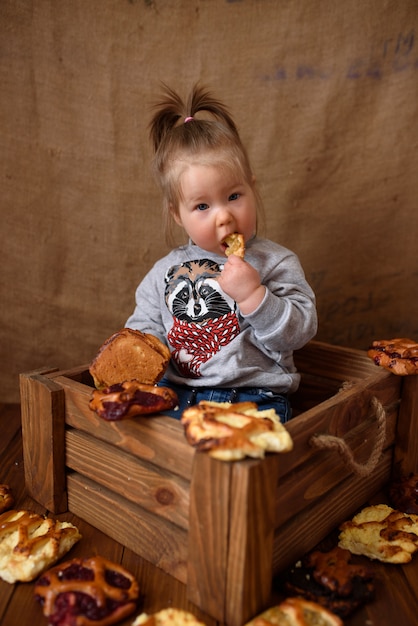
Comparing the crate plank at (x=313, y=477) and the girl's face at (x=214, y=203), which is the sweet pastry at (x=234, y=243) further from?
the crate plank at (x=313, y=477)

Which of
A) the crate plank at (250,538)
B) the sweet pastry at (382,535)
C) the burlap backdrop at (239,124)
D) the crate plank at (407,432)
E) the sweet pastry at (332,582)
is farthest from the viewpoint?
the burlap backdrop at (239,124)

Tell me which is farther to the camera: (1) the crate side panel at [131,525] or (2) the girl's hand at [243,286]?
(2) the girl's hand at [243,286]

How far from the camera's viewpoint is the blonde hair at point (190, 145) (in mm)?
1118

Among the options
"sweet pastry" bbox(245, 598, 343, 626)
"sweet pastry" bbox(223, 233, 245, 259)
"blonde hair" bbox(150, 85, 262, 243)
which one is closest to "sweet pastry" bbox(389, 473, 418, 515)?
"sweet pastry" bbox(245, 598, 343, 626)

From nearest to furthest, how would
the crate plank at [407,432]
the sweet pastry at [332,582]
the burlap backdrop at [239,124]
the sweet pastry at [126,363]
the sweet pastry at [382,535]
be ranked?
the sweet pastry at [332,582]
the sweet pastry at [382,535]
the sweet pastry at [126,363]
the crate plank at [407,432]
the burlap backdrop at [239,124]

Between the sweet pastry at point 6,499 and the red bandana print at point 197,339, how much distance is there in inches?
16.6

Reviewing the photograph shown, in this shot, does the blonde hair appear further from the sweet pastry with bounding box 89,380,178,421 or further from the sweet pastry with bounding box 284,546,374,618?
the sweet pastry with bounding box 284,546,374,618

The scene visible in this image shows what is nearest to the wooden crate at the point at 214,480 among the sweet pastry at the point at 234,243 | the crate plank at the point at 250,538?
the crate plank at the point at 250,538

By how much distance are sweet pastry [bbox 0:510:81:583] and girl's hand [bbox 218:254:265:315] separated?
1.66ft

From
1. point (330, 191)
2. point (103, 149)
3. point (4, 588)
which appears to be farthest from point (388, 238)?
point (4, 588)

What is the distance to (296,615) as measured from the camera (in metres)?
0.79

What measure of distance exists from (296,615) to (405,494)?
1.48 ft

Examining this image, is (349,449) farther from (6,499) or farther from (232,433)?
(6,499)

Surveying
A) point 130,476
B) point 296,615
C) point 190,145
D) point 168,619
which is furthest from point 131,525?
point 190,145
